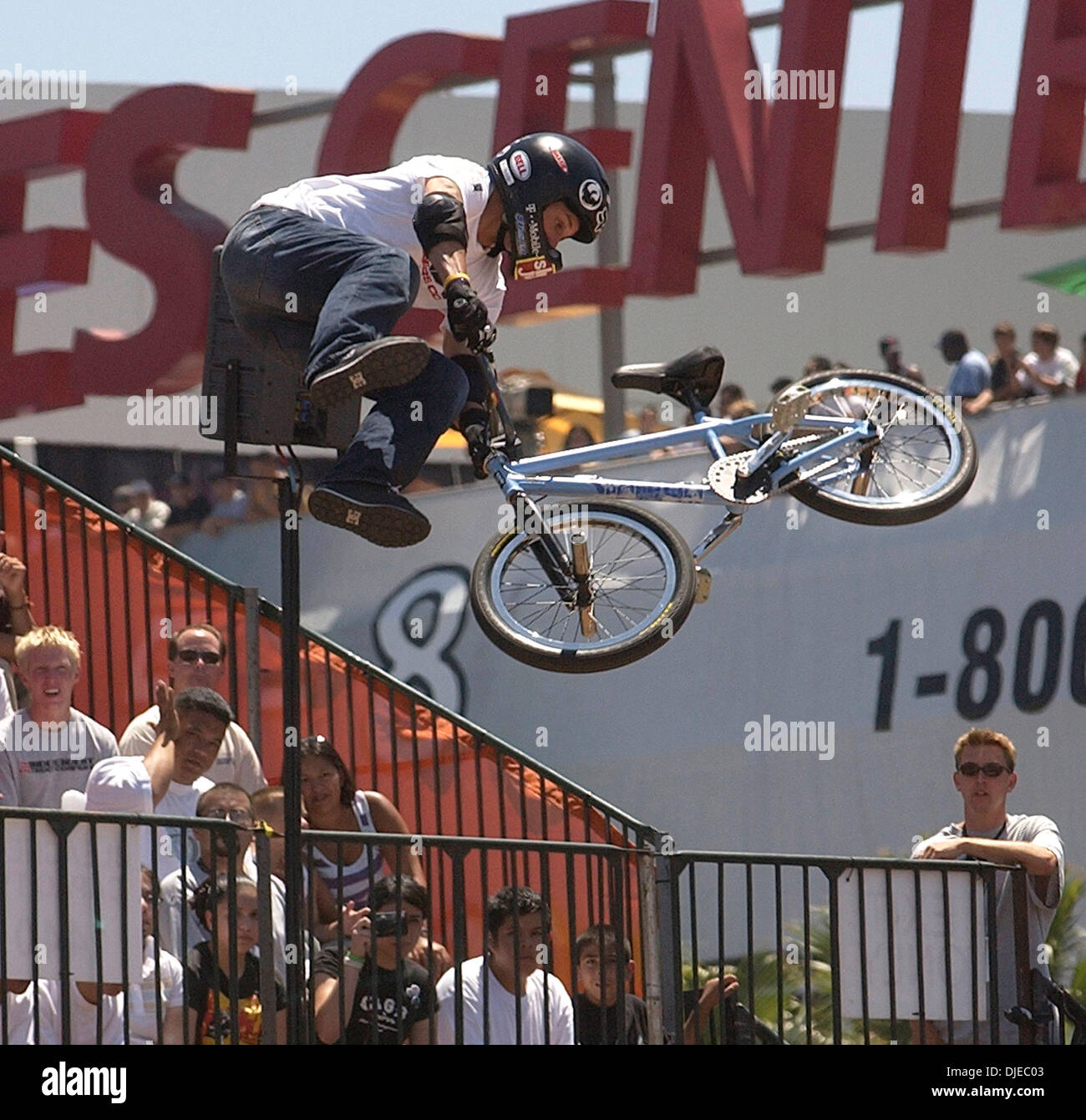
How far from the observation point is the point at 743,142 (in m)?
17.2

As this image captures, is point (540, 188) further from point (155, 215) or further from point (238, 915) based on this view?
point (155, 215)

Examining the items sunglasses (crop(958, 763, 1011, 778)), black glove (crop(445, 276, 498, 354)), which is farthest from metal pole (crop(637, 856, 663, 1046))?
black glove (crop(445, 276, 498, 354))

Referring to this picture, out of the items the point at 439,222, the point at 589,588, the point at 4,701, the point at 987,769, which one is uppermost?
the point at 439,222

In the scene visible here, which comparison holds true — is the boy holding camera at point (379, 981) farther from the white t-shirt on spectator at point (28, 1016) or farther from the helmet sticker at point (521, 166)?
the helmet sticker at point (521, 166)

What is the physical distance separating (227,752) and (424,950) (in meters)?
1.47

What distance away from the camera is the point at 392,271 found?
642 cm

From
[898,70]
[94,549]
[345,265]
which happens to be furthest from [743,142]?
[345,265]

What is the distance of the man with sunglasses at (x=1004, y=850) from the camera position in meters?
8.11

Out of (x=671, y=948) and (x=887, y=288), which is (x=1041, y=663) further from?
(x=887, y=288)

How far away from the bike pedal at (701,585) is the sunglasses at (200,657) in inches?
98.0

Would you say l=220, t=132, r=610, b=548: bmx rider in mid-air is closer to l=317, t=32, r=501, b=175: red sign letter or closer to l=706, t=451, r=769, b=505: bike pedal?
l=706, t=451, r=769, b=505: bike pedal

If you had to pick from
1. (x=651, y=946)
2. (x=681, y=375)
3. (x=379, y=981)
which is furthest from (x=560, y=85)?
(x=379, y=981)

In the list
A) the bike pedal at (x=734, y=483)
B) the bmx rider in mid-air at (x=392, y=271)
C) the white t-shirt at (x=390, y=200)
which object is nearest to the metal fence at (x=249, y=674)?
the bike pedal at (x=734, y=483)

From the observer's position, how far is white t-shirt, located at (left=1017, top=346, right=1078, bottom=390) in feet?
46.9
